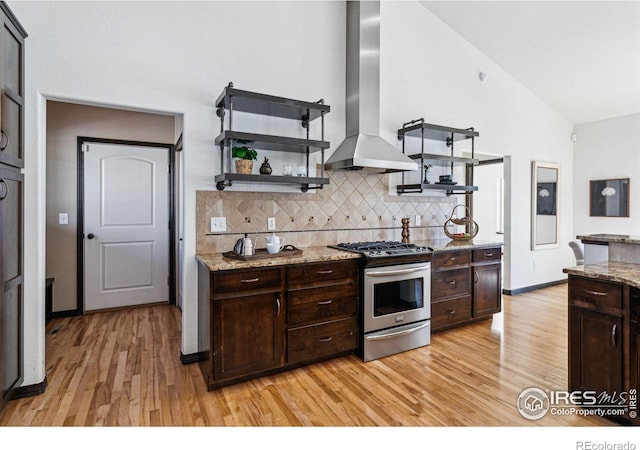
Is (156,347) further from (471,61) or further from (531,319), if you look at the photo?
(471,61)

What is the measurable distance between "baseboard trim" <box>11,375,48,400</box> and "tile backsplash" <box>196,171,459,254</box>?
136 centimetres

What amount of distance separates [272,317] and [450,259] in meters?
1.93

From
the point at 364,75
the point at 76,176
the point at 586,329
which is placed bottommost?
the point at 586,329

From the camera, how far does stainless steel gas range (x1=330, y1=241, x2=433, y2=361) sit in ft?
9.37

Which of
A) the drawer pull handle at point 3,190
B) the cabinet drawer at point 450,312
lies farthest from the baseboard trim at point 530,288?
the drawer pull handle at point 3,190

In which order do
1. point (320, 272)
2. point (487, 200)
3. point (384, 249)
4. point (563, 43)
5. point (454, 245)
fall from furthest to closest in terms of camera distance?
point (487, 200) < point (563, 43) < point (454, 245) < point (384, 249) < point (320, 272)

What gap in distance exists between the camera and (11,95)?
6.77 ft

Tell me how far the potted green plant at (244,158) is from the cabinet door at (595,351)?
245cm

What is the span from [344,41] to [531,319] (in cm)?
366

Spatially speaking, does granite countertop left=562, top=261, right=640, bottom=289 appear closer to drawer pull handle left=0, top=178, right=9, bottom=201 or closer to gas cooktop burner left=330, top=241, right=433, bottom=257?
gas cooktop burner left=330, top=241, right=433, bottom=257

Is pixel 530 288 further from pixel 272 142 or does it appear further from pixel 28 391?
pixel 28 391

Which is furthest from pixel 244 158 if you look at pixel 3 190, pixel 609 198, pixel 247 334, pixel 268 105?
pixel 609 198

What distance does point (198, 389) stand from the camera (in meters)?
2.40
